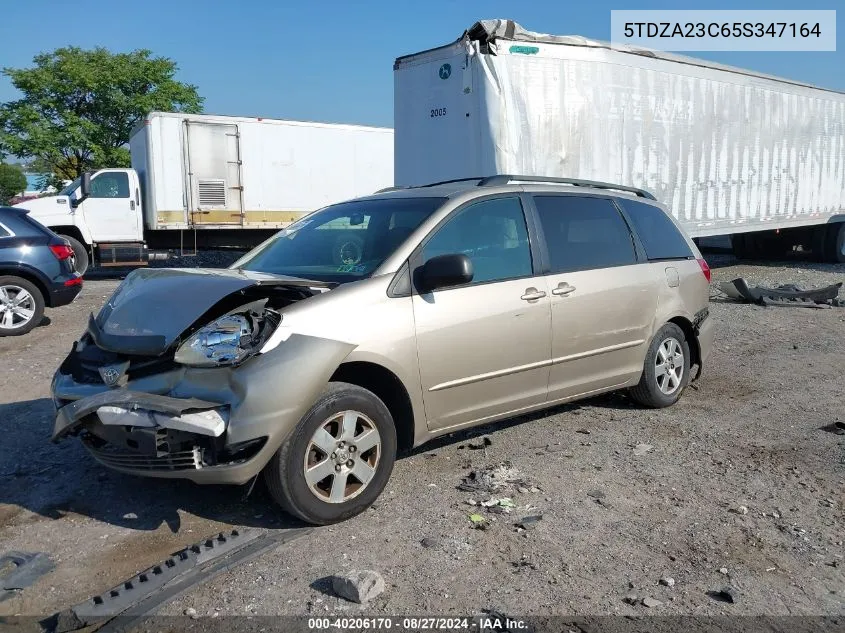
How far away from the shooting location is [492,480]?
4531 millimetres

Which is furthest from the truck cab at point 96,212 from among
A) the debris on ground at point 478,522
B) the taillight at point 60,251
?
the debris on ground at point 478,522

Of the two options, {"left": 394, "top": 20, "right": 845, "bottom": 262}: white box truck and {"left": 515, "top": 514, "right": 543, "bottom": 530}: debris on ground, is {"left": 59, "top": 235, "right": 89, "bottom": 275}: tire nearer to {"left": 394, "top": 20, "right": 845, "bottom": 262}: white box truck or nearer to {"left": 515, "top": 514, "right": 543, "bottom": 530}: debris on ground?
{"left": 394, "top": 20, "right": 845, "bottom": 262}: white box truck

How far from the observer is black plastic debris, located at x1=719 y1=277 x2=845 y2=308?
11336 millimetres

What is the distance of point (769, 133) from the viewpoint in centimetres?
1455

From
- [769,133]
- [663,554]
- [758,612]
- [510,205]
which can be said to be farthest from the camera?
[769,133]

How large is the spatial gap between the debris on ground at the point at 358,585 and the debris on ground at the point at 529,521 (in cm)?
93

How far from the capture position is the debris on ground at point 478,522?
392 centimetres

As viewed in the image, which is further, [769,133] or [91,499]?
[769,133]

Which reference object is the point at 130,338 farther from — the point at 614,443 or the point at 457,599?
the point at 614,443

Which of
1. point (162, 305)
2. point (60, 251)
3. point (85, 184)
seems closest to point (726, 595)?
point (162, 305)

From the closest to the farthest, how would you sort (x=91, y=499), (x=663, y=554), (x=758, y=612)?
(x=758, y=612)
(x=663, y=554)
(x=91, y=499)

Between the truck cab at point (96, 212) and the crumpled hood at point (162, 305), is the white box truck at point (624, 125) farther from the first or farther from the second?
the truck cab at point (96, 212)

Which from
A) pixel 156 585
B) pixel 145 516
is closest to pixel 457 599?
pixel 156 585

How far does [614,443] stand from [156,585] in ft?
10.3
